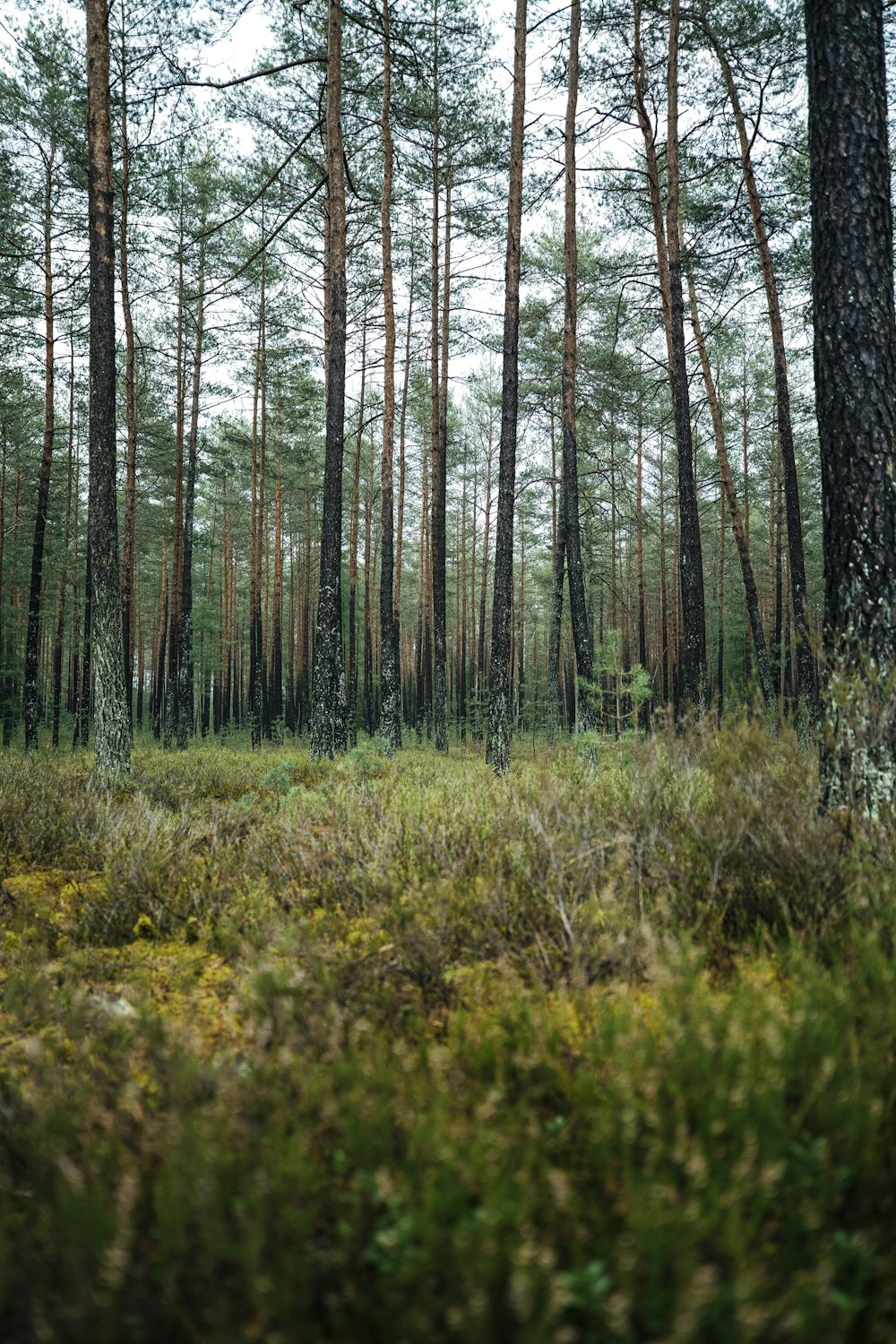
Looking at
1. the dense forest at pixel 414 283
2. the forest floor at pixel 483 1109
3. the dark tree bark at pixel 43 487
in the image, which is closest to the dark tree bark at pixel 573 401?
the dense forest at pixel 414 283

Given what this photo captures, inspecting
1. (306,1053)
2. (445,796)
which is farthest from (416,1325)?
(445,796)

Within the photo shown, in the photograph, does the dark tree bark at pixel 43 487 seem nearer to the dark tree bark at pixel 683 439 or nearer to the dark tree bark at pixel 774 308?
the dark tree bark at pixel 683 439

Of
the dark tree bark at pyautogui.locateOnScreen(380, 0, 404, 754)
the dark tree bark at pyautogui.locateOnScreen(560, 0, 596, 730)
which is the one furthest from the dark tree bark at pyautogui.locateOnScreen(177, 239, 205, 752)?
the dark tree bark at pyautogui.locateOnScreen(560, 0, 596, 730)

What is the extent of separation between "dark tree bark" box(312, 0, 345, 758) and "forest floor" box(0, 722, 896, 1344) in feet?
23.3

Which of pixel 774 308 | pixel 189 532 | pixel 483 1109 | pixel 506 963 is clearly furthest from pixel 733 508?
pixel 483 1109

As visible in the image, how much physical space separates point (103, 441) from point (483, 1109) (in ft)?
27.3

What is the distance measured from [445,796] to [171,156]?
53.9 feet

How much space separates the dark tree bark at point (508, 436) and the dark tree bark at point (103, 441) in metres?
5.09

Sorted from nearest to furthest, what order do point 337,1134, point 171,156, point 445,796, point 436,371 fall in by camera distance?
point 337,1134 < point 445,796 < point 171,156 < point 436,371

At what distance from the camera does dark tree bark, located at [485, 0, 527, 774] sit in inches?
395

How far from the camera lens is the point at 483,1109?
4.58 ft

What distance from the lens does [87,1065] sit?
6.02 ft

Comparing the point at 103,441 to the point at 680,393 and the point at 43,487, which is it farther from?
the point at 43,487

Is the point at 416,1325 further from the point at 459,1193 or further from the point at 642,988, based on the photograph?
the point at 642,988
